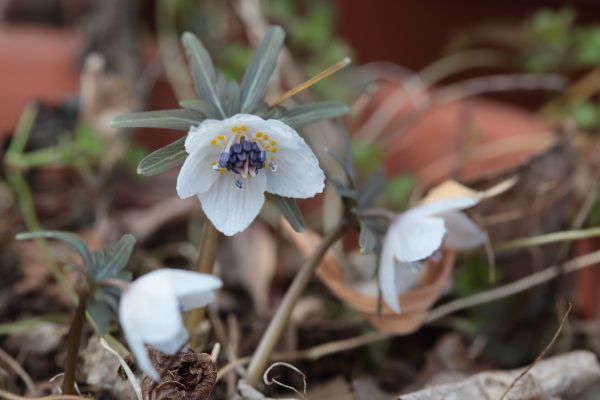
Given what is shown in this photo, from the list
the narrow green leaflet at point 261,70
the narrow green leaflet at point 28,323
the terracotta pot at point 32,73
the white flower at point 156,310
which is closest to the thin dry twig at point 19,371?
the narrow green leaflet at point 28,323

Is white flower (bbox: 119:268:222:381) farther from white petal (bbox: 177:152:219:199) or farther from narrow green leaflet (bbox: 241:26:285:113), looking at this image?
narrow green leaflet (bbox: 241:26:285:113)

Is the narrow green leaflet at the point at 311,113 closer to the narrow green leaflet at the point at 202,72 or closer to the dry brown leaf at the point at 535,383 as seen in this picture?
the narrow green leaflet at the point at 202,72

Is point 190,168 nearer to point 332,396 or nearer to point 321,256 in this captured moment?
point 321,256

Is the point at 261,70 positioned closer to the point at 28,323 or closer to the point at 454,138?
the point at 28,323

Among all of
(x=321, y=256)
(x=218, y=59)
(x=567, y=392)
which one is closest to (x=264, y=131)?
(x=321, y=256)

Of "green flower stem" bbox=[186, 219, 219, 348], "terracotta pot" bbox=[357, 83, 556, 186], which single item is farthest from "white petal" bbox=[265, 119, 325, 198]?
"terracotta pot" bbox=[357, 83, 556, 186]
